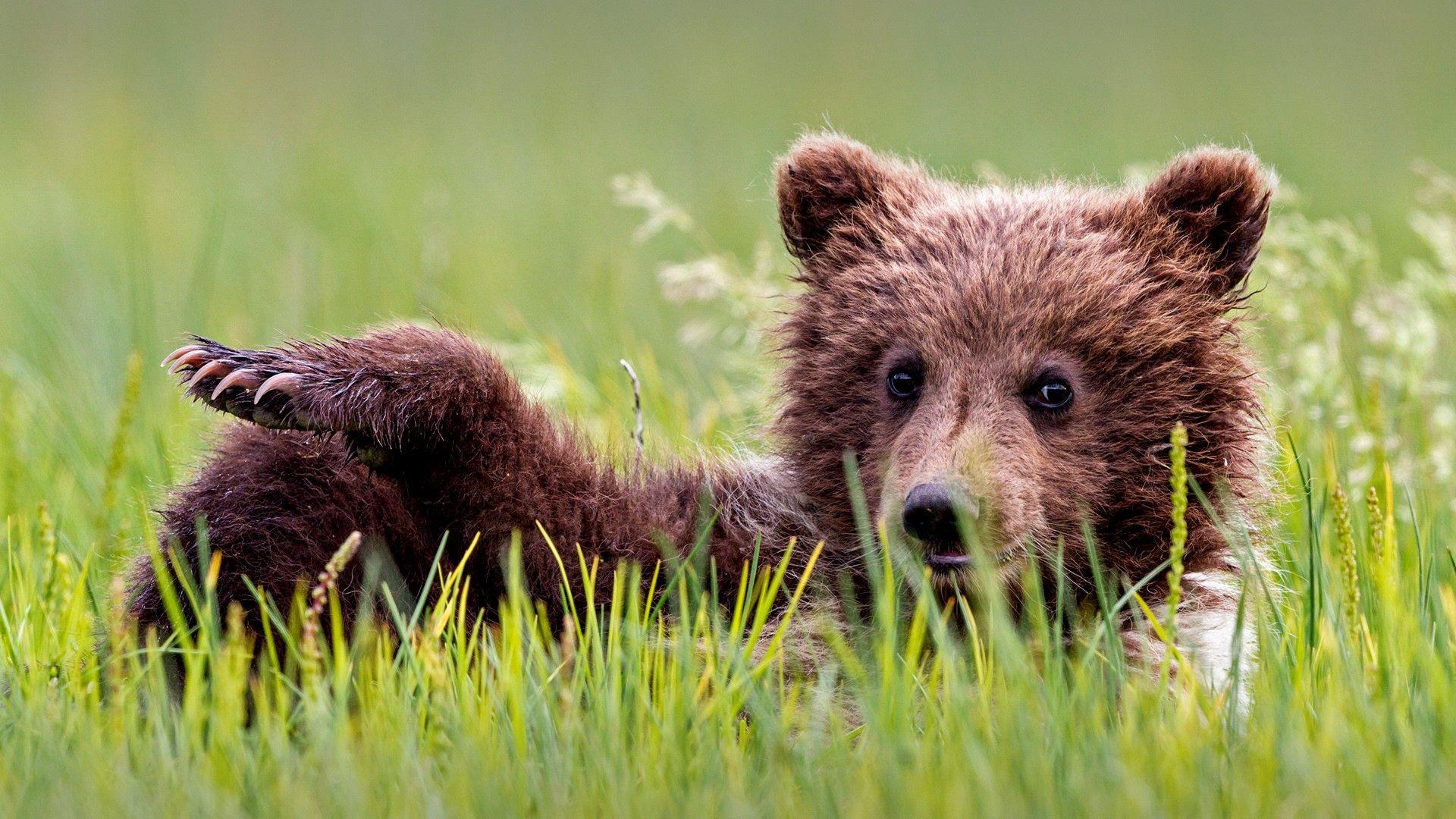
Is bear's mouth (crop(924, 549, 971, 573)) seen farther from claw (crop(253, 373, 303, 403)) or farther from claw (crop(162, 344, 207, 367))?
claw (crop(162, 344, 207, 367))

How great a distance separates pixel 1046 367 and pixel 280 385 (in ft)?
6.02

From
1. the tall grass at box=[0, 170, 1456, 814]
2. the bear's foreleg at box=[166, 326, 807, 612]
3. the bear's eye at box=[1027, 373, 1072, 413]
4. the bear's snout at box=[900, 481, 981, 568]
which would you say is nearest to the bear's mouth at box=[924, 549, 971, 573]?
the bear's snout at box=[900, 481, 981, 568]

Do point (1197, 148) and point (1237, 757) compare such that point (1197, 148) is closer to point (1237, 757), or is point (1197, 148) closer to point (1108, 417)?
point (1108, 417)

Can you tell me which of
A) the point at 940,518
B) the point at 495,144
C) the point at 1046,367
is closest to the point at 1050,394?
the point at 1046,367

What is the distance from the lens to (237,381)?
356 centimetres

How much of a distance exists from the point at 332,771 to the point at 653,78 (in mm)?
14309

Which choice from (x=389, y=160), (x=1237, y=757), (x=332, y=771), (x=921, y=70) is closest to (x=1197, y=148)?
(x=1237, y=757)

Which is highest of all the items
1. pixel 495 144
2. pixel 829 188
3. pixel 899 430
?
pixel 495 144

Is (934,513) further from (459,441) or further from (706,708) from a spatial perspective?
(459,441)

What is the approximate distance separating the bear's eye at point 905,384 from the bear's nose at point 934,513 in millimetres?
517

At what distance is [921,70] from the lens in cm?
1628

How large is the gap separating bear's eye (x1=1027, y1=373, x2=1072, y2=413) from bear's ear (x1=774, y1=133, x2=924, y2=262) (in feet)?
2.60

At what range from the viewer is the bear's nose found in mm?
3438

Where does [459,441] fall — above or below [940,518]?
above
